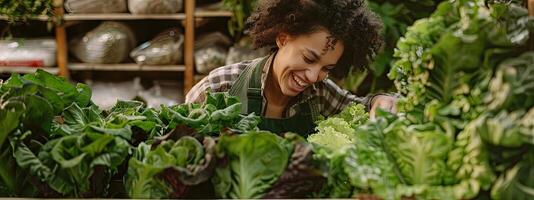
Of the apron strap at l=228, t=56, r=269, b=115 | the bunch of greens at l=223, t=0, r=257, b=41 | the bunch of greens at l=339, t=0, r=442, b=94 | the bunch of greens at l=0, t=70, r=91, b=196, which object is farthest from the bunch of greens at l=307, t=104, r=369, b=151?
the bunch of greens at l=223, t=0, r=257, b=41

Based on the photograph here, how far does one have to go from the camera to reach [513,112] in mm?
1062

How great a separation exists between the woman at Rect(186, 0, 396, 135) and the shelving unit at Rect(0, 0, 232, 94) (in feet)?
5.62

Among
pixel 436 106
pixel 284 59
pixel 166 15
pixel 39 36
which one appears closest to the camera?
pixel 436 106

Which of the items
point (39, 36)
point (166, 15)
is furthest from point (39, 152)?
point (39, 36)

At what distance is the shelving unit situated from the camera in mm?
4086

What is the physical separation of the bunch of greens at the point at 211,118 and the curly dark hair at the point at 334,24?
510mm

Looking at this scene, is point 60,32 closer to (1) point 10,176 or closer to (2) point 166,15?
(2) point 166,15

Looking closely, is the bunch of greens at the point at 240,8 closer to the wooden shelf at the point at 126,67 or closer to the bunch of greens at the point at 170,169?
the wooden shelf at the point at 126,67

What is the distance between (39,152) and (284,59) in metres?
0.98

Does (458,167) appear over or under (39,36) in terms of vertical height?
over

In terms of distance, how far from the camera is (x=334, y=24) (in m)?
2.08

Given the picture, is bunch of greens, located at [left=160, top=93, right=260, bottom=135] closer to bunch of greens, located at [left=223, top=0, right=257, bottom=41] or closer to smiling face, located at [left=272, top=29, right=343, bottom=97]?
smiling face, located at [left=272, top=29, right=343, bottom=97]

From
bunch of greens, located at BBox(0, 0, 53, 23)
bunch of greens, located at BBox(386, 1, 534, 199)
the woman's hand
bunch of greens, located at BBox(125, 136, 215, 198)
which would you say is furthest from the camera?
bunch of greens, located at BBox(0, 0, 53, 23)

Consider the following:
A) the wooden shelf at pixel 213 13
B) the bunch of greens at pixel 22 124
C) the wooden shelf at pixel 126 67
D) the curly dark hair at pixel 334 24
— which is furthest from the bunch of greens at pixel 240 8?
the bunch of greens at pixel 22 124
